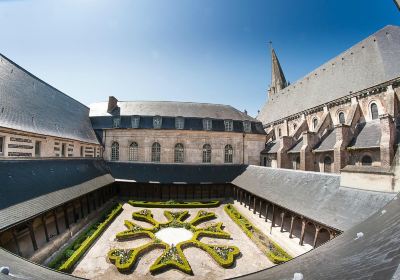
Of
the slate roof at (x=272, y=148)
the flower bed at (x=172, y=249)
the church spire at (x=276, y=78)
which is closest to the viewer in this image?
the flower bed at (x=172, y=249)

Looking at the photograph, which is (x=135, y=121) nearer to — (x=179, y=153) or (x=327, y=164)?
(x=179, y=153)

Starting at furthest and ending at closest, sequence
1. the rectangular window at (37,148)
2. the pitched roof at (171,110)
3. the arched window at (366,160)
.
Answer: the pitched roof at (171,110) < the arched window at (366,160) < the rectangular window at (37,148)

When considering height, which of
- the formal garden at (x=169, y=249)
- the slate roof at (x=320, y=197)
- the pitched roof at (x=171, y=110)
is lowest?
the formal garden at (x=169, y=249)

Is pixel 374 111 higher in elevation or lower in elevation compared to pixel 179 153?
higher

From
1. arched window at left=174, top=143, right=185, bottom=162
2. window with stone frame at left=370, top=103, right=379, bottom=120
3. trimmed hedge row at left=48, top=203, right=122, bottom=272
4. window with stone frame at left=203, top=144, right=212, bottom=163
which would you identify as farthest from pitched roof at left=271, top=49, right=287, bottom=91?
trimmed hedge row at left=48, top=203, right=122, bottom=272

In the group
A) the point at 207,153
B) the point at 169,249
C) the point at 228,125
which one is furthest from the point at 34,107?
the point at 228,125

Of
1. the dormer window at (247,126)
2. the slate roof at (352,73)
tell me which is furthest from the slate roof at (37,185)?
the slate roof at (352,73)

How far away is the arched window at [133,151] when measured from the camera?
1041 inches

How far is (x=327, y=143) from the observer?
20.3m

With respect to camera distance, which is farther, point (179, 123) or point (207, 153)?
point (207, 153)

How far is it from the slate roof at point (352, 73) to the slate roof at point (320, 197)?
11.2 m

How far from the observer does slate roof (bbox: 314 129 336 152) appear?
64.1 ft

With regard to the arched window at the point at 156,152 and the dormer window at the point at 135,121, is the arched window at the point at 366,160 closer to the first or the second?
the arched window at the point at 156,152

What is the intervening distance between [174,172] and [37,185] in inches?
546
